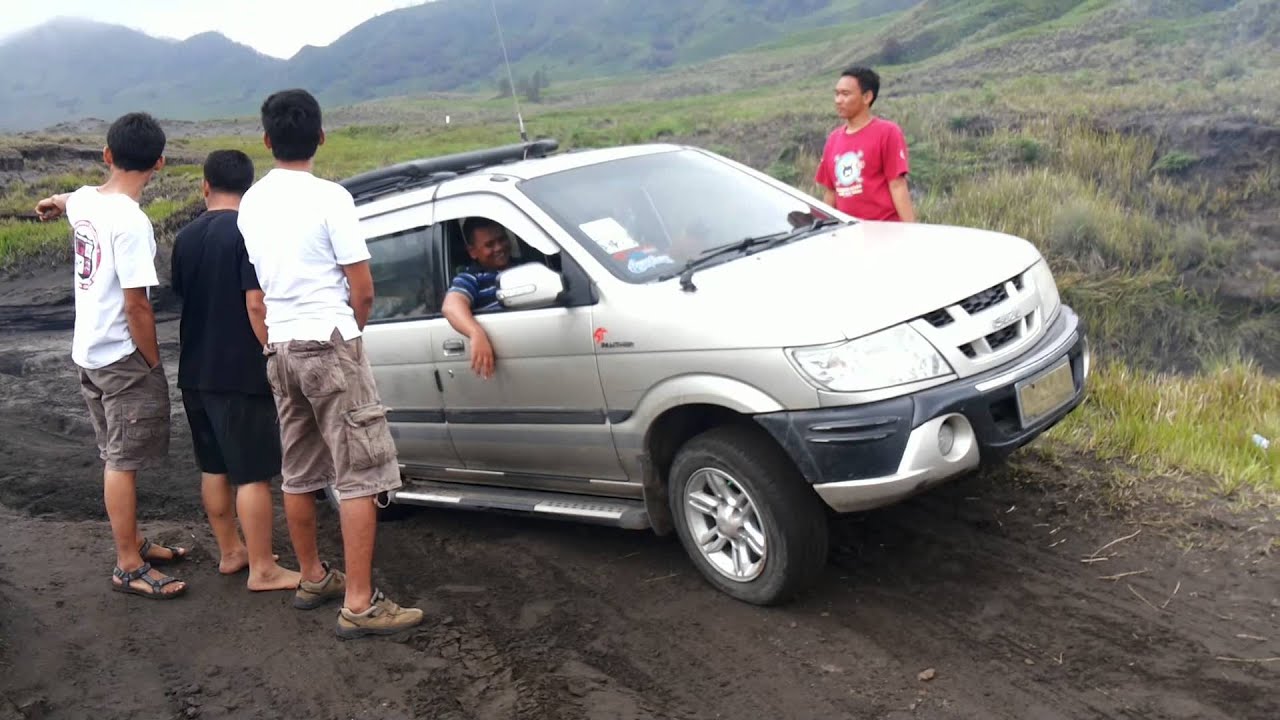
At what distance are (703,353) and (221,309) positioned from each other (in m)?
2.21

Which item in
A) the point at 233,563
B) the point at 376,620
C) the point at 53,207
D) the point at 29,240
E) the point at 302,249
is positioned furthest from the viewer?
the point at 29,240

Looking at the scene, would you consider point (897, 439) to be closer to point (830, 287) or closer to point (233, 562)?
point (830, 287)

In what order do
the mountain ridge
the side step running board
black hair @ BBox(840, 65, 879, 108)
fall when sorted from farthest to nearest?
the mountain ridge
black hair @ BBox(840, 65, 879, 108)
the side step running board

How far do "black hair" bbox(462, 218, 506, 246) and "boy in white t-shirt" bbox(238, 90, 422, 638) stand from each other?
950mm

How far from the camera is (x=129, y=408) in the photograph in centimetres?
546

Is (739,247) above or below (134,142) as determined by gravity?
below

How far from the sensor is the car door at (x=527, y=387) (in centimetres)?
514

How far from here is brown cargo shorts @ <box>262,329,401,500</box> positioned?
15.5 ft

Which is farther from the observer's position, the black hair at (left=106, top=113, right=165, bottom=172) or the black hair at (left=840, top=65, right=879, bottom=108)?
the black hair at (left=840, top=65, right=879, bottom=108)

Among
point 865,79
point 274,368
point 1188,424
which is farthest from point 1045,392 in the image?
point 274,368

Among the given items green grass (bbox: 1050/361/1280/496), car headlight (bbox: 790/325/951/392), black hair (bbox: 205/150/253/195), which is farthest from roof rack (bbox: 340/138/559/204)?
green grass (bbox: 1050/361/1280/496)

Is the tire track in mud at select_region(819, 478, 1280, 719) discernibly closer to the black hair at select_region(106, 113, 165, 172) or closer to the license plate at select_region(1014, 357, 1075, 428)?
the license plate at select_region(1014, 357, 1075, 428)

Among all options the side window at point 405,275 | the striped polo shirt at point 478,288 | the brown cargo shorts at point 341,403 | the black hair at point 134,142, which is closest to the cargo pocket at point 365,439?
the brown cargo shorts at point 341,403

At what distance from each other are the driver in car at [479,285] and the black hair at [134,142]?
1408 mm
